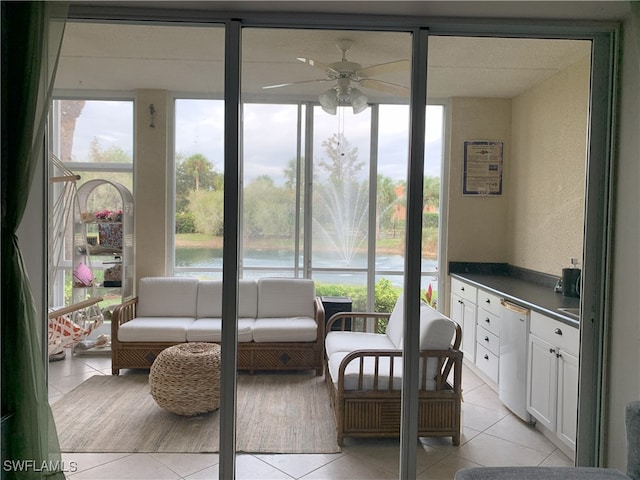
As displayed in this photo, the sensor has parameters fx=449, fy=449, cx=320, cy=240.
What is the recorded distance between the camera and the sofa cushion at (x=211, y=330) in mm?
2427

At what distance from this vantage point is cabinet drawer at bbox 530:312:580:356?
2.35m

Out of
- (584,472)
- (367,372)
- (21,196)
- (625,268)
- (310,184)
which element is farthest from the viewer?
(310,184)

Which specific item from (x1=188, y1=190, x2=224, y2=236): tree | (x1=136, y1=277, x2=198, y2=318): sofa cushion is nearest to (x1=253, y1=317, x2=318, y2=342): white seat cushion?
(x1=136, y1=277, x2=198, y2=318): sofa cushion

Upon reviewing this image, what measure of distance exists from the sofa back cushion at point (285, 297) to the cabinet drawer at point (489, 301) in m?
0.93

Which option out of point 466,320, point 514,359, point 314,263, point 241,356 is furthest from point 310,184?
point 514,359

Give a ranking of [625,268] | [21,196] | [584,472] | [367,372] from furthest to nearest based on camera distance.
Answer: [367,372] < [625,268] < [21,196] < [584,472]

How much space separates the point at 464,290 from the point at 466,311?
12 centimetres

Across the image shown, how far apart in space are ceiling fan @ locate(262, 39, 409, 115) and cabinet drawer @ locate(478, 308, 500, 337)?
126cm

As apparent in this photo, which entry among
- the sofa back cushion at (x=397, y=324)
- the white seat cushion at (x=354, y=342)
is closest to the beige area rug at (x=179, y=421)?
the white seat cushion at (x=354, y=342)

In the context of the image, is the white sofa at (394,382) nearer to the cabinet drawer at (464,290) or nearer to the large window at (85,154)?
the cabinet drawer at (464,290)

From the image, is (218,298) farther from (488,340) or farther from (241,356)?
(488,340)

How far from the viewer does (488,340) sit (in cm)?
249

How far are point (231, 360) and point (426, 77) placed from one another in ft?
5.78

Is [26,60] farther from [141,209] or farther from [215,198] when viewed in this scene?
[215,198]
